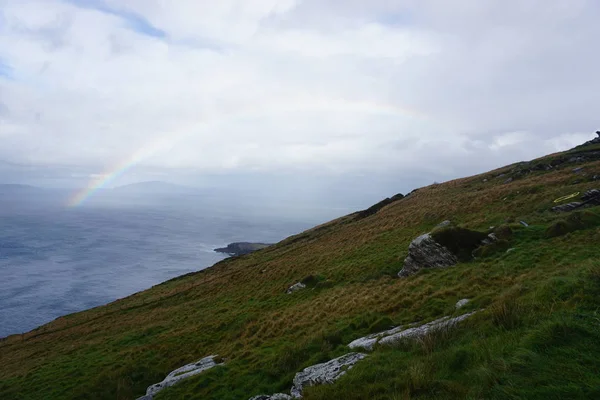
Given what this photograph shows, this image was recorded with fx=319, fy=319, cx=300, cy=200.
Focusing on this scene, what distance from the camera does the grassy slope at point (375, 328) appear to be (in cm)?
612

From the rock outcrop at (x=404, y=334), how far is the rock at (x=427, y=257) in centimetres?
903

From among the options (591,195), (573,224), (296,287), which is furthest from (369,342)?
(591,195)

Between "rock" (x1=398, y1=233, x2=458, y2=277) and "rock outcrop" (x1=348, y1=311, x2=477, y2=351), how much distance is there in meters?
9.03

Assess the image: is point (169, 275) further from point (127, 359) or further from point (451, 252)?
point (451, 252)

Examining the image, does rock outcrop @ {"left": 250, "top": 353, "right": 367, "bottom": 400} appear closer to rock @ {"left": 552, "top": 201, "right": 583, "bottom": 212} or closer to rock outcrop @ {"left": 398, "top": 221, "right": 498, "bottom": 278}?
rock outcrop @ {"left": 398, "top": 221, "right": 498, "bottom": 278}

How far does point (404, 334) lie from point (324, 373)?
2864mm

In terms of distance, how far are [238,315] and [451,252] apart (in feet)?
50.2

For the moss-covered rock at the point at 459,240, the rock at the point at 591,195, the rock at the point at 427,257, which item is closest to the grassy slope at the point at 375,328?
the rock at the point at 427,257

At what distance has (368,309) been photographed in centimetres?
1512

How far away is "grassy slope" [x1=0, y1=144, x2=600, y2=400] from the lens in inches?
241

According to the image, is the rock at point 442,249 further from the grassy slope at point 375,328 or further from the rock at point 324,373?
the rock at point 324,373

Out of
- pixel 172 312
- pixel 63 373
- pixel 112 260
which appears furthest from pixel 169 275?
pixel 63 373

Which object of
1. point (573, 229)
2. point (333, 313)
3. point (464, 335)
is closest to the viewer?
point (464, 335)

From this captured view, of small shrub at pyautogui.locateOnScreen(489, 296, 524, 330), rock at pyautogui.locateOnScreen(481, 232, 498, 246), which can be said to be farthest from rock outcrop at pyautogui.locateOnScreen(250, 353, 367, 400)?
rock at pyautogui.locateOnScreen(481, 232, 498, 246)
